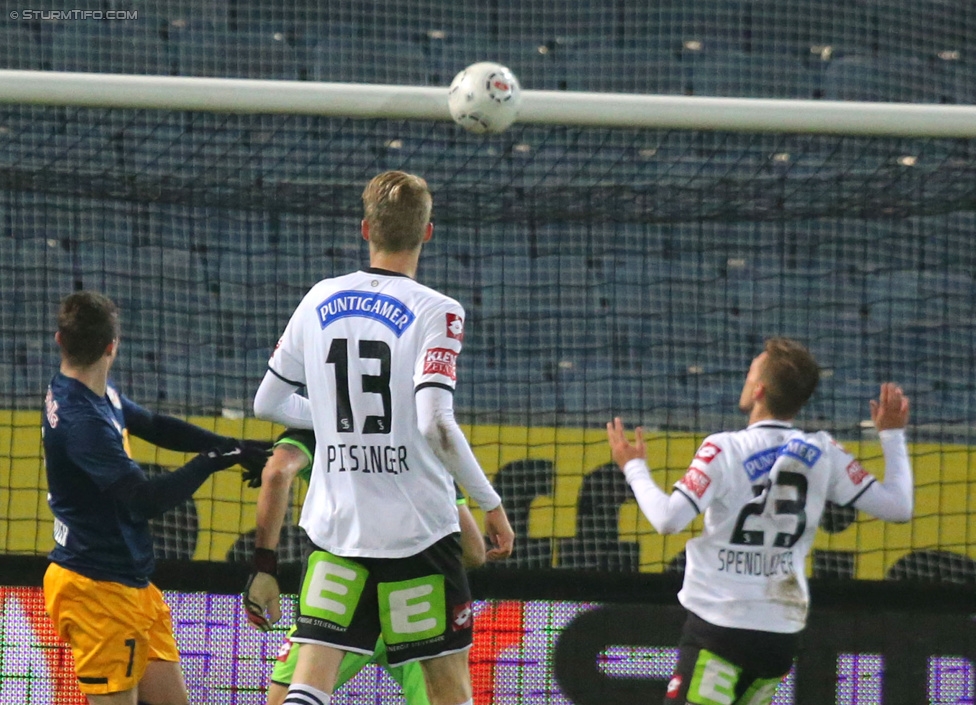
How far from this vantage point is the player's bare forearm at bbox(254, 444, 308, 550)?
12.8 feet

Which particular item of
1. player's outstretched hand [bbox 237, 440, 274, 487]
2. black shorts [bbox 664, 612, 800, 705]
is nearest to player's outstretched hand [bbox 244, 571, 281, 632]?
player's outstretched hand [bbox 237, 440, 274, 487]

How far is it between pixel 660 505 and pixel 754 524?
0.95 feet

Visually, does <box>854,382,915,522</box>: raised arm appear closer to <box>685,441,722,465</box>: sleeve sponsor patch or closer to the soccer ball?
<box>685,441,722,465</box>: sleeve sponsor patch

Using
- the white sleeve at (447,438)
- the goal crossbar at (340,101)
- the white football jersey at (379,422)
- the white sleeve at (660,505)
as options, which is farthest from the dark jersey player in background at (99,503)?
the white sleeve at (660,505)

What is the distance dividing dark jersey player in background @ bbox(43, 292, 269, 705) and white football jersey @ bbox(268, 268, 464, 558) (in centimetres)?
62

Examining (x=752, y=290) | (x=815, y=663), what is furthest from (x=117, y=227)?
(x=815, y=663)

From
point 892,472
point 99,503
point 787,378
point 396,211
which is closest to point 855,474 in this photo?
point 892,472

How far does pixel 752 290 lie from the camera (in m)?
9.07

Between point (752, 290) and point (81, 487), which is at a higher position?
point (752, 290)

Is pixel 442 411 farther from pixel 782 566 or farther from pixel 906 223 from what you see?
pixel 906 223

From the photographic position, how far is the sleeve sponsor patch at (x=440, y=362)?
316cm

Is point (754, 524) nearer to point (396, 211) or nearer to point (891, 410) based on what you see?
point (891, 410)

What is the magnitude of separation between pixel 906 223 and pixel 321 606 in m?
6.79

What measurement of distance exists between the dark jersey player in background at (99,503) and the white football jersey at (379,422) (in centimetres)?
62
